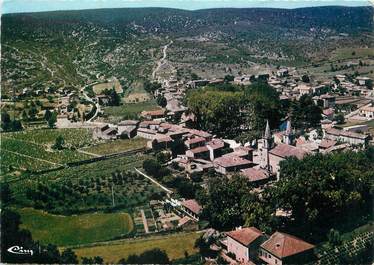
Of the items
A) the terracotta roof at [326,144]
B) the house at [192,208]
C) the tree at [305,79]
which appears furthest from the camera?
the tree at [305,79]

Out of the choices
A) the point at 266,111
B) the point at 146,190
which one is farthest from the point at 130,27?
the point at 146,190

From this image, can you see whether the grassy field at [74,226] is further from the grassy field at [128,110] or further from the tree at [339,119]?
the tree at [339,119]

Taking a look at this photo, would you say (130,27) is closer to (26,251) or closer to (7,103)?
(7,103)

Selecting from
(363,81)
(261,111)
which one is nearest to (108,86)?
(261,111)

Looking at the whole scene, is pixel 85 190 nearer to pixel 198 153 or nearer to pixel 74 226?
pixel 74 226

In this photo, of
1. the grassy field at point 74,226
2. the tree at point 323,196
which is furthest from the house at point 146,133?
the tree at point 323,196
